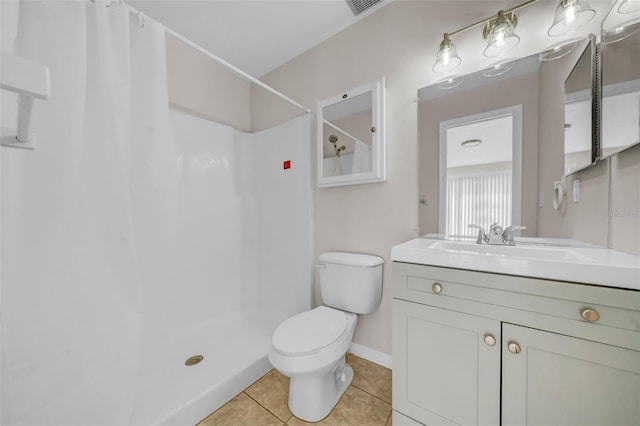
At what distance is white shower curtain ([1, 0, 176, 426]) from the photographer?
26.5 inches

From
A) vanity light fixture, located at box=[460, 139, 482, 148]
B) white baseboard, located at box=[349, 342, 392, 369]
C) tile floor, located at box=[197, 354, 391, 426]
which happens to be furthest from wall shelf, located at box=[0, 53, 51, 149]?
white baseboard, located at box=[349, 342, 392, 369]

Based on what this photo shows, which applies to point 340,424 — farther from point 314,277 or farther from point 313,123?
point 313,123

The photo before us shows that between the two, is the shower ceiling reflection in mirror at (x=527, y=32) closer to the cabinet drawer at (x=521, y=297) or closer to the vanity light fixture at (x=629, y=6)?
the vanity light fixture at (x=629, y=6)

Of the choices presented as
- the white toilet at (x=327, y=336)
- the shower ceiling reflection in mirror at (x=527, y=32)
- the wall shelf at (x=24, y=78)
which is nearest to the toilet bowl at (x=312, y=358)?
the white toilet at (x=327, y=336)

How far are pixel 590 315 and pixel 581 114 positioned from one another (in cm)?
85

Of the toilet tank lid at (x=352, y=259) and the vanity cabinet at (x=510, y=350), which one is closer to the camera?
the vanity cabinet at (x=510, y=350)

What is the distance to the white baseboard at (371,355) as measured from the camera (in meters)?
1.47

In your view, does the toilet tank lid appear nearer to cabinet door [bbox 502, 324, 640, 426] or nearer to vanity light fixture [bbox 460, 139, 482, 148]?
cabinet door [bbox 502, 324, 640, 426]

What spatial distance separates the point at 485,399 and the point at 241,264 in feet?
5.90

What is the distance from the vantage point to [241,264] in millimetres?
2045

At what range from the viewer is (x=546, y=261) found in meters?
0.71

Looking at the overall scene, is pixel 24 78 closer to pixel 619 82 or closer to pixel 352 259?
pixel 352 259

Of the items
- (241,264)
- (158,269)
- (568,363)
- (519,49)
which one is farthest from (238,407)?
(519,49)

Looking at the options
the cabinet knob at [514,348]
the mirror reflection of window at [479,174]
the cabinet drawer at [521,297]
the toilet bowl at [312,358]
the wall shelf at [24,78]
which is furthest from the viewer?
the mirror reflection of window at [479,174]
